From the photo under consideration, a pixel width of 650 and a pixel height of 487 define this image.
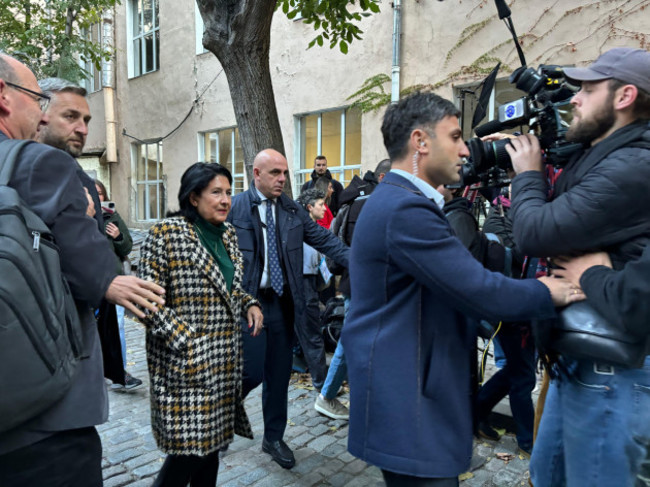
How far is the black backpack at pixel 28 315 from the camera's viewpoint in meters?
1.29

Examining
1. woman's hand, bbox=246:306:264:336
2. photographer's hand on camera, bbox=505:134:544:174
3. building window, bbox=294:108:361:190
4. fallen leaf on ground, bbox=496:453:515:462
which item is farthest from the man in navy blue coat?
building window, bbox=294:108:361:190

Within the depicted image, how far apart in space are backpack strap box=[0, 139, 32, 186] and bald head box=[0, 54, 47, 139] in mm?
145

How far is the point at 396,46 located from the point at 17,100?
8248 millimetres

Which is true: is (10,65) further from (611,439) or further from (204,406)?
(611,439)

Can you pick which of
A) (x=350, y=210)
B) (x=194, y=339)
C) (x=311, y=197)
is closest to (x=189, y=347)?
(x=194, y=339)

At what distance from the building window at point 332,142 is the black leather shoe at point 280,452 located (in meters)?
6.81

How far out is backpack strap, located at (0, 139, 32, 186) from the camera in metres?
1.42

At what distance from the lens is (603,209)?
1.51m

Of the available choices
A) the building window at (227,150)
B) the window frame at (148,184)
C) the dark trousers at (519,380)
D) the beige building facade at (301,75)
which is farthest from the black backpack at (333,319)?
the window frame at (148,184)

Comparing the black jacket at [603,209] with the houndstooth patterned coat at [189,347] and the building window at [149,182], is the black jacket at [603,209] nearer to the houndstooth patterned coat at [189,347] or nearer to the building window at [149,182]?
the houndstooth patterned coat at [189,347]

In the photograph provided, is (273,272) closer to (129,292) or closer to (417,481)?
(129,292)

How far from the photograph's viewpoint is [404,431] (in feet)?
5.22

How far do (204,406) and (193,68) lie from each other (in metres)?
12.5

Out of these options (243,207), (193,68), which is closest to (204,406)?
(243,207)
